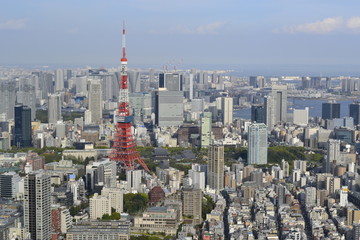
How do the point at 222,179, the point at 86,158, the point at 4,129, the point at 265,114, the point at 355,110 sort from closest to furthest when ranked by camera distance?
the point at 222,179 < the point at 86,158 < the point at 4,129 < the point at 265,114 < the point at 355,110

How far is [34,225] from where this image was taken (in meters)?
8.12

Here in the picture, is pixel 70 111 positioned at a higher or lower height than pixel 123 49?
lower

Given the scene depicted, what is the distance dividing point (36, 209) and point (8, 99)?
12.6 meters

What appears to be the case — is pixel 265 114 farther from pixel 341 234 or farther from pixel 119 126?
pixel 341 234

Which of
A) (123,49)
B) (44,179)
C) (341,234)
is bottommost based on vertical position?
(341,234)

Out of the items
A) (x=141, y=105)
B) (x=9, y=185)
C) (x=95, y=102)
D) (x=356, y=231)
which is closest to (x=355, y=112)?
(x=141, y=105)

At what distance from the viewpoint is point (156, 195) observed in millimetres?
10648

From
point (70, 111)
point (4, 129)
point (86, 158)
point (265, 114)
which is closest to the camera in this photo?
point (86, 158)

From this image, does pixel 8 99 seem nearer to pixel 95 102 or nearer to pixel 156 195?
pixel 95 102

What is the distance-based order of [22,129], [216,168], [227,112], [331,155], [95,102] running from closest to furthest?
[216,168] → [331,155] → [22,129] → [227,112] → [95,102]

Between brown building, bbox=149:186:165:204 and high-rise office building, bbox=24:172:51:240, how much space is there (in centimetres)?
266

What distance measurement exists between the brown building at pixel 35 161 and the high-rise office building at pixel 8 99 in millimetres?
5963

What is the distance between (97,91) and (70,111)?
1550 millimetres

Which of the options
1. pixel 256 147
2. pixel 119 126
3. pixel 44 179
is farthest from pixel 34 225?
pixel 256 147
